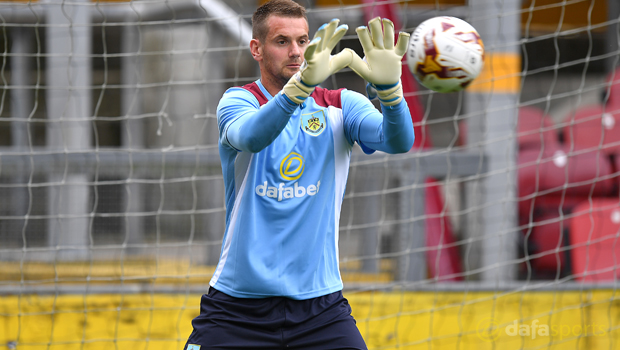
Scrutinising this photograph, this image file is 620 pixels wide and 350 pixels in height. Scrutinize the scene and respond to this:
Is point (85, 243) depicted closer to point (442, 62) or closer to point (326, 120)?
point (326, 120)

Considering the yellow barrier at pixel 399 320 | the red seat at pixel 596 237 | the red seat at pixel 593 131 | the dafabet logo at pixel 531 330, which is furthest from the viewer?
the red seat at pixel 593 131

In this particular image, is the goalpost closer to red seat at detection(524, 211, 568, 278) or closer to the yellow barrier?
the yellow barrier

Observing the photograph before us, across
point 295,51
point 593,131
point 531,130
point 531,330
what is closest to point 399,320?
point 531,330

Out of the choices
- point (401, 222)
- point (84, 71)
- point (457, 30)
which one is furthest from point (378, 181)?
point (84, 71)

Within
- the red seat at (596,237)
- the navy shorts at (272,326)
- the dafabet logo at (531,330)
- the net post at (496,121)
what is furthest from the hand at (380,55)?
the red seat at (596,237)

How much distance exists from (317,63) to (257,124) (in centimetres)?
28

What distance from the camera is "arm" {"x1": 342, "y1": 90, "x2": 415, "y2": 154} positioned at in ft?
6.75

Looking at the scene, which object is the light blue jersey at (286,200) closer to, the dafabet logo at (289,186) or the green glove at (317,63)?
the dafabet logo at (289,186)

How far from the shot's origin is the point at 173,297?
417 cm

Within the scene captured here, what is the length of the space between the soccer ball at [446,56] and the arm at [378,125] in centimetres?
27

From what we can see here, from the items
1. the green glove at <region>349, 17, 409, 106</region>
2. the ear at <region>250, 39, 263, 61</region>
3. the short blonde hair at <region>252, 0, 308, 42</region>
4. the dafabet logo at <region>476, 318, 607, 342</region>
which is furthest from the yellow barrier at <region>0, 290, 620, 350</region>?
the green glove at <region>349, 17, 409, 106</region>

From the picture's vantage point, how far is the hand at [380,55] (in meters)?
1.92

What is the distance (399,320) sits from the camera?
4.21m

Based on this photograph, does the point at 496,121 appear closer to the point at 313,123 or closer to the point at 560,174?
the point at 560,174
